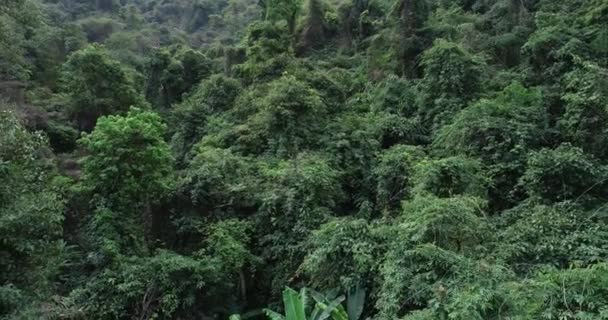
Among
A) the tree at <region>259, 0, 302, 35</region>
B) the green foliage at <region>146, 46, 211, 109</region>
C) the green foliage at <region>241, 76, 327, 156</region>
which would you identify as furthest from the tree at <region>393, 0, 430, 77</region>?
the green foliage at <region>146, 46, 211, 109</region>

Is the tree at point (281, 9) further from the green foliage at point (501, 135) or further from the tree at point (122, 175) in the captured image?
the green foliage at point (501, 135)

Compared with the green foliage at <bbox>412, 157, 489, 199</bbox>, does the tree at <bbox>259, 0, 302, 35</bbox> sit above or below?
above

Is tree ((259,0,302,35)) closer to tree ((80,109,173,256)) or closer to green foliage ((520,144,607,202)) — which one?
tree ((80,109,173,256))

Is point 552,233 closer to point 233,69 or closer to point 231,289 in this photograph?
point 231,289

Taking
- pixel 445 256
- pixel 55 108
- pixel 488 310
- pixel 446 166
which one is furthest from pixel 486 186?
pixel 55 108

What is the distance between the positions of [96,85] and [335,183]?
29.5 ft

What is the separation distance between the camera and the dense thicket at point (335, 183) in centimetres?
767

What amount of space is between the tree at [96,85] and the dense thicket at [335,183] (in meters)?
0.07

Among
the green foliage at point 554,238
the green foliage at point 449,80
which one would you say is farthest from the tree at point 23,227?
the green foliage at point 449,80

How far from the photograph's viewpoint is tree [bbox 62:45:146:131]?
15359 millimetres

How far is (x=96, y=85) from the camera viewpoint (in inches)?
626

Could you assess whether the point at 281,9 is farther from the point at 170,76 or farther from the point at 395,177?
the point at 395,177

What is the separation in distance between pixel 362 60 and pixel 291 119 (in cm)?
813

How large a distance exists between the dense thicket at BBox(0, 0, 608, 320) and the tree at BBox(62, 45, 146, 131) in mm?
65
